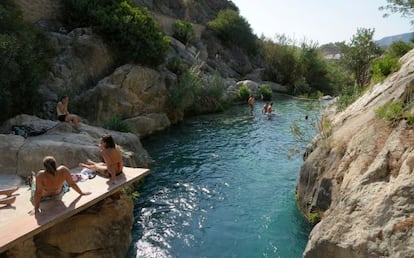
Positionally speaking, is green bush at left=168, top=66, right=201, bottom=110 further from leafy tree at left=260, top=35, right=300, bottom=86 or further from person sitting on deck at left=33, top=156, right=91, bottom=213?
leafy tree at left=260, top=35, right=300, bottom=86

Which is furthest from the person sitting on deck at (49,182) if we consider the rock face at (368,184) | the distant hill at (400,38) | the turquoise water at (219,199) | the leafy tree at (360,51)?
the leafy tree at (360,51)

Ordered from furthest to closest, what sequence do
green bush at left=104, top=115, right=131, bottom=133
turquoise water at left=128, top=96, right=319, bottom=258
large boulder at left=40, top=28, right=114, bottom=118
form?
1. large boulder at left=40, top=28, right=114, bottom=118
2. green bush at left=104, top=115, right=131, bottom=133
3. turquoise water at left=128, top=96, right=319, bottom=258

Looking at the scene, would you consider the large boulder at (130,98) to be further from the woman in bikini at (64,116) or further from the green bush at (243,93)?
the green bush at (243,93)

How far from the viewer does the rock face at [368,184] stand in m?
5.75

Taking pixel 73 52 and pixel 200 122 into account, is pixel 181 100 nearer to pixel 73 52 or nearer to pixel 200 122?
pixel 200 122

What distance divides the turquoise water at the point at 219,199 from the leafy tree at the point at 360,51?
18.9 meters

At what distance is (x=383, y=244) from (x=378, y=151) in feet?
8.09

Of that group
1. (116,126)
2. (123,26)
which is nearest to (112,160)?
(116,126)

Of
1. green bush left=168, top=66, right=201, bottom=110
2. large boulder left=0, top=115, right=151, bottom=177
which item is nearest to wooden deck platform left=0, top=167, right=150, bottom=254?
large boulder left=0, top=115, right=151, bottom=177

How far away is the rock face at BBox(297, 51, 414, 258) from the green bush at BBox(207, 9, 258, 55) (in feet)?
140

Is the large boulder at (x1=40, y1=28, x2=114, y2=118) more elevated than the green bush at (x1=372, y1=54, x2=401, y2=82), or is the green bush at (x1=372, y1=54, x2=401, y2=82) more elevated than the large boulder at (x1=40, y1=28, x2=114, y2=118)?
the large boulder at (x1=40, y1=28, x2=114, y2=118)

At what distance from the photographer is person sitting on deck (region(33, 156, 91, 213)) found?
6.96m

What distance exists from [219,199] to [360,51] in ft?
97.6

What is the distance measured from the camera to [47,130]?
13.0m
